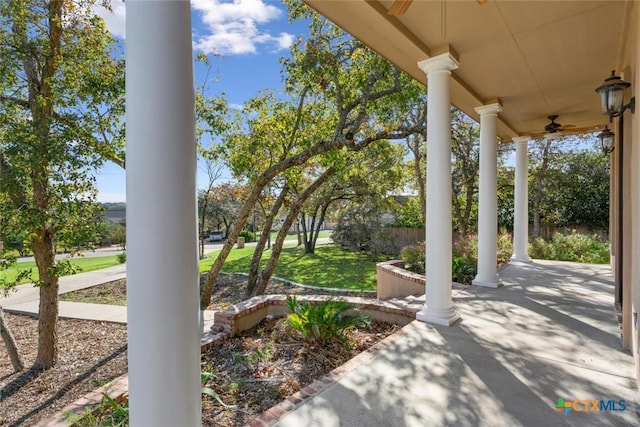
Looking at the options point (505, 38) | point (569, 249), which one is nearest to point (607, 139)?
point (505, 38)

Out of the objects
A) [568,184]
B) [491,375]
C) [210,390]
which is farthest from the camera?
[568,184]

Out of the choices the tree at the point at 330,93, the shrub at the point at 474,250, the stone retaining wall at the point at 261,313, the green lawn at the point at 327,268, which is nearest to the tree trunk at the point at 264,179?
the tree at the point at 330,93

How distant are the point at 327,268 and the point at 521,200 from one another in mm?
6731

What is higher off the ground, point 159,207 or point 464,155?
point 464,155

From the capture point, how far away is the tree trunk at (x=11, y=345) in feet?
16.1

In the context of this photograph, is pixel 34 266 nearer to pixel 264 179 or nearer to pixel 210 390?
pixel 264 179

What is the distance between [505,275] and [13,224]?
26.7ft

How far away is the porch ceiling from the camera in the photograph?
3154 mm

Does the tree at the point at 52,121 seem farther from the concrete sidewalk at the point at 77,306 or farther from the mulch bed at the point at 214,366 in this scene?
the concrete sidewalk at the point at 77,306

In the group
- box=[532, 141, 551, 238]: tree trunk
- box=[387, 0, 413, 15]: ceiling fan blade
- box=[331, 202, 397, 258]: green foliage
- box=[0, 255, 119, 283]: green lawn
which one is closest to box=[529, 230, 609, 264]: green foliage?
box=[532, 141, 551, 238]: tree trunk

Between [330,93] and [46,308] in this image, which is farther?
[330,93]

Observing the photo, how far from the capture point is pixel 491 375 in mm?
2893

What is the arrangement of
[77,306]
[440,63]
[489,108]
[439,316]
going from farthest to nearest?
1. [77,306]
2. [489,108]
3. [439,316]
4. [440,63]

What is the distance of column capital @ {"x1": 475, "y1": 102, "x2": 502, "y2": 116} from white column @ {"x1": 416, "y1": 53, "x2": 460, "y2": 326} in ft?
6.37
